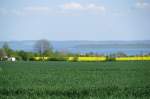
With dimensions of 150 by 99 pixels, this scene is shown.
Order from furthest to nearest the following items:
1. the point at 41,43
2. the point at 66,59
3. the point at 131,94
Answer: the point at 41,43
the point at 66,59
the point at 131,94

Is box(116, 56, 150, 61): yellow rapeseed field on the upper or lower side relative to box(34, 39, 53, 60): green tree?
lower

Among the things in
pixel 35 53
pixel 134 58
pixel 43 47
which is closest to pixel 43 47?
pixel 43 47

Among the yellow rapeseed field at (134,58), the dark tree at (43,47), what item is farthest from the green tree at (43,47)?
the yellow rapeseed field at (134,58)

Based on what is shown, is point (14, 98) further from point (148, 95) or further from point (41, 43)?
point (41, 43)

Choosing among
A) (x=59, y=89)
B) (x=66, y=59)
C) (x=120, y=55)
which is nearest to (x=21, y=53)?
(x=66, y=59)

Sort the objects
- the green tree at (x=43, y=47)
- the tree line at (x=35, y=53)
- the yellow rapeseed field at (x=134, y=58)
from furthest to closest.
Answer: the green tree at (x=43, y=47)
the tree line at (x=35, y=53)
the yellow rapeseed field at (x=134, y=58)

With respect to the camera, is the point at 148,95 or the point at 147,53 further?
the point at 147,53

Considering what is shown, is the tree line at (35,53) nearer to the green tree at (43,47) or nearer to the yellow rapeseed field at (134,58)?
the green tree at (43,47)

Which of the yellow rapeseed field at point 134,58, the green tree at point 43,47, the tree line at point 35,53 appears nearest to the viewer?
the yellow rapeseed field at point 134,58

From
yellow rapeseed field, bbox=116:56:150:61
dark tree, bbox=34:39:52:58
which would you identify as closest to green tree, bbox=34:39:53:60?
dark tree, bbox=34:39:52:58

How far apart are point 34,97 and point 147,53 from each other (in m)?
70.2

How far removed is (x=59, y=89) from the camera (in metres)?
23.0

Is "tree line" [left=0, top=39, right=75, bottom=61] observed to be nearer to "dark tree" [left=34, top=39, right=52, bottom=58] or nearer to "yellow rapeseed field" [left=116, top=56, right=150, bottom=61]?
"dark tree" [left=34, top=39, right=52, bottom=58]

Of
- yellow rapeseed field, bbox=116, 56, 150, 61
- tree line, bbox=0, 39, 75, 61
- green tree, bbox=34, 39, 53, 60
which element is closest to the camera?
yellow rapeseed field, bbox=116, 56, 150, 61
